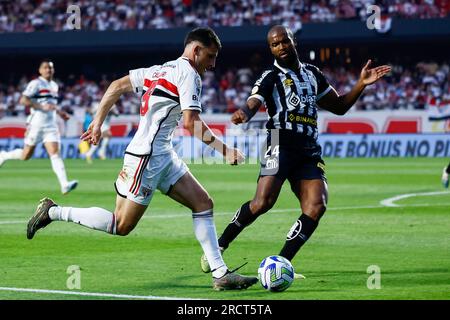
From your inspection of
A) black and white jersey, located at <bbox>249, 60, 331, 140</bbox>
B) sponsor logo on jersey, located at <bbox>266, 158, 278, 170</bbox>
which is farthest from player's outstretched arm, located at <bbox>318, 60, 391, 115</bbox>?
sponsor logo on jersey, located at <bbox>266, 158, 278, 170</bbox>

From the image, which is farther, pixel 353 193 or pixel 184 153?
pixel 184 153

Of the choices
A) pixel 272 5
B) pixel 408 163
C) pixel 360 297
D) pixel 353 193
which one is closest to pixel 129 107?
pixel 272 5

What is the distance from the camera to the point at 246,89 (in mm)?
46688

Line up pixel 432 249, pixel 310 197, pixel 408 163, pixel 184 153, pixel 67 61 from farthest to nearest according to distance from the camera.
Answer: pixel 67 61 → pixel 184 153 → pixel 408 163 → pixel 432 249 → pixel 310 197

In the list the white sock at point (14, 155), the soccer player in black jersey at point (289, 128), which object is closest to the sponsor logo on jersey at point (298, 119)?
the soccer player in black jersey at point (289, 128)

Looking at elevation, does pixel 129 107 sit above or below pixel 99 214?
below

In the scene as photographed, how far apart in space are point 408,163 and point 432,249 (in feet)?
66.5

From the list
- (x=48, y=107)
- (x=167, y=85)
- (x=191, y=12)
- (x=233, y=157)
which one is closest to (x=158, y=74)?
(x=167, y=85)

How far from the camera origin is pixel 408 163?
31.7 metres

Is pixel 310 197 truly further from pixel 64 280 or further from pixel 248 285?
pixel 64 280

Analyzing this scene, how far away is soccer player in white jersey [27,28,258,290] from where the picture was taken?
8766 millimetres

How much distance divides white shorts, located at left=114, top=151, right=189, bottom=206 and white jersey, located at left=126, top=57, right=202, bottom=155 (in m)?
0.07

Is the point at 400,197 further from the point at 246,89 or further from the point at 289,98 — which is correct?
the point at 246,89

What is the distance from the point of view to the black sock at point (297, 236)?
9211 mm
